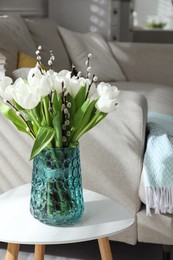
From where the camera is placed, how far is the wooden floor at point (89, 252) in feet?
7.71

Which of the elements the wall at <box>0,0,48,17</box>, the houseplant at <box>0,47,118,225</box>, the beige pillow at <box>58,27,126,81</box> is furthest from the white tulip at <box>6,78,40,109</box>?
the wall at <box>0,0,48,17</box>

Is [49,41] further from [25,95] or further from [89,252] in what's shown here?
[25,95]

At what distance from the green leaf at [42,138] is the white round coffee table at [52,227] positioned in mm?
206

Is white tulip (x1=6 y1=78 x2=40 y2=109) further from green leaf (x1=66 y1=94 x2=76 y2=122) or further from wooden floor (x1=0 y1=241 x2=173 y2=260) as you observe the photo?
wooden floor (x1=0 y1=241 x2=173 y2=260)

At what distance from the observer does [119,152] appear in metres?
2.12

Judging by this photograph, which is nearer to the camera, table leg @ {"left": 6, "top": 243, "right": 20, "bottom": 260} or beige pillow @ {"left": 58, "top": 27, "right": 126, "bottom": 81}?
table leg @ {"left": 6, "top": 243, "right": 20, "bottom": 260}

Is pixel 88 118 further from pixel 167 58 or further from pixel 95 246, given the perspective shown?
pixel 167 58

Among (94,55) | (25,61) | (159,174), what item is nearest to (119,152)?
(159,174)

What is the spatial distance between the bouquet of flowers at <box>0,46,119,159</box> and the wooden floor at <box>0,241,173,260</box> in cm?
92

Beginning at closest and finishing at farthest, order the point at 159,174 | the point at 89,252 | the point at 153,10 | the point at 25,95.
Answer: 1. the point at 25,95
2. the point at 159,174
3. the point at 89,252
4. the point at 153,10

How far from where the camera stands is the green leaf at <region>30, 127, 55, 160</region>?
150 centimetres

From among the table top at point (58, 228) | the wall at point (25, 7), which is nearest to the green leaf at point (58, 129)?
the table top at point (58, 228)

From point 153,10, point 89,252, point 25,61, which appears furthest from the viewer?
point 153,10

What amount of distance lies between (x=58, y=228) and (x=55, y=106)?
0.33m
